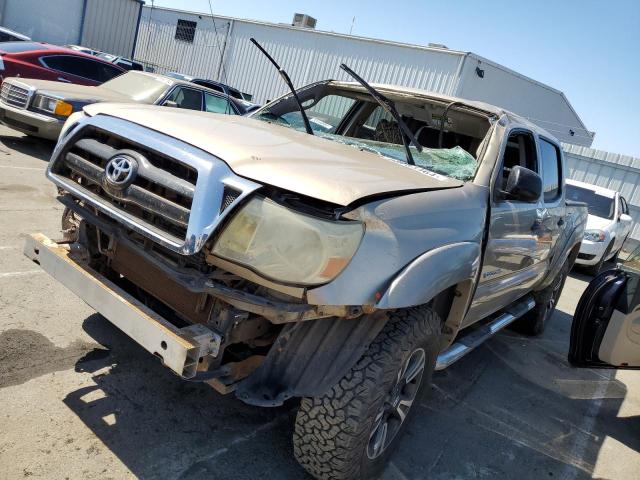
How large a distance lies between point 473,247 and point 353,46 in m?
16.5

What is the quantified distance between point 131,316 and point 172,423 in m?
0.86

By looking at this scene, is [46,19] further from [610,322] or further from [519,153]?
[610,322]

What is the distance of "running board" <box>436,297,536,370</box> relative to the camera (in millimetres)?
3244

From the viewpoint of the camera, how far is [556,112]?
967 inches

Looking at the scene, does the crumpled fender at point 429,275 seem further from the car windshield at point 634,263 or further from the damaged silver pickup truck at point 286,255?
the car windshield at point 634,263

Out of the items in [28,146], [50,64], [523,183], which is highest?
[523,183]

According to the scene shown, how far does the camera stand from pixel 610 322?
4.04 meters

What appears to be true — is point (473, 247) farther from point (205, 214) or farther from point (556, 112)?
point (556, 112)

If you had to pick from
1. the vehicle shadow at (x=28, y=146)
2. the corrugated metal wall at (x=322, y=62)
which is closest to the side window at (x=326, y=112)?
the vehicle shadow at (x=28, y=146)

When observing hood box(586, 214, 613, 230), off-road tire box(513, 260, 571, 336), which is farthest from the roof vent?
off-road tire box(513, 260, 571, 336)

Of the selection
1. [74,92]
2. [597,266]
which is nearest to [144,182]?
[74,92]

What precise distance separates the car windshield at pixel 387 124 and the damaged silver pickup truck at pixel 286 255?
0.13 m

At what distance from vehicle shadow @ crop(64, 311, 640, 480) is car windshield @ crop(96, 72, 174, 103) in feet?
18.8

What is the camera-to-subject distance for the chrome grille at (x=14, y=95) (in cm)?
792
